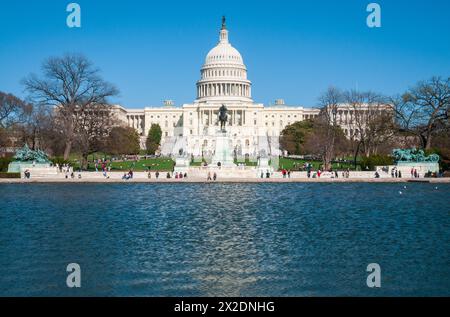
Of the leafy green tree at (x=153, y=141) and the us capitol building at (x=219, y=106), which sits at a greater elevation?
the us capitol building at (x=219, y=106)

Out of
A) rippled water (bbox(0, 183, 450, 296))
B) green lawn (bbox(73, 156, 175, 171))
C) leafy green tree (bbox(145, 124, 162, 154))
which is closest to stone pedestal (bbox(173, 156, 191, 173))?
green lawn (bbox(73, 156, 175, 171))

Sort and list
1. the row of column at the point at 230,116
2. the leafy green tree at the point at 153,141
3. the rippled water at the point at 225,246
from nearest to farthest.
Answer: the rippled water at the point at 225,246, the leafy green tree at the point at 153,141, the row of column at the point at 230,116

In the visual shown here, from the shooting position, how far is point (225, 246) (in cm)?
1521

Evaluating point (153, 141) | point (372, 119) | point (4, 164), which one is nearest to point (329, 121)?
point (372, 119)

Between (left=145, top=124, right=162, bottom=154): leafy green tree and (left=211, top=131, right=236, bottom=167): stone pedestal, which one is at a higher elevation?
(left=145, top=124, right=162, bottom=154): leafy green tree

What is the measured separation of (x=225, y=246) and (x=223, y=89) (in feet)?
403

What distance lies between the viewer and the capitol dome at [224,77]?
445 feet

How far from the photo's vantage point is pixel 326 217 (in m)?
20.5

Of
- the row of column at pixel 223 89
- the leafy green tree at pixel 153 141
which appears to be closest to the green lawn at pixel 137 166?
the leafy green tree at pixel 153 141

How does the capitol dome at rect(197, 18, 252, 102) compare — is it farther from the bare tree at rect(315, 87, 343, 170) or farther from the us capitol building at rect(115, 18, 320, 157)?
the bare tree at rect(315, 87, 343, 170)

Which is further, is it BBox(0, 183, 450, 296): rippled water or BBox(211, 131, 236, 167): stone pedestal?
BBox(211, 131, 236, 167): stone pedestal

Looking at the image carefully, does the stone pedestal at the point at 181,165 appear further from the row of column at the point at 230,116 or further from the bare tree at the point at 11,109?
the row of column at the point at 230,116

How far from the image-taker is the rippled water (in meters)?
11.6
